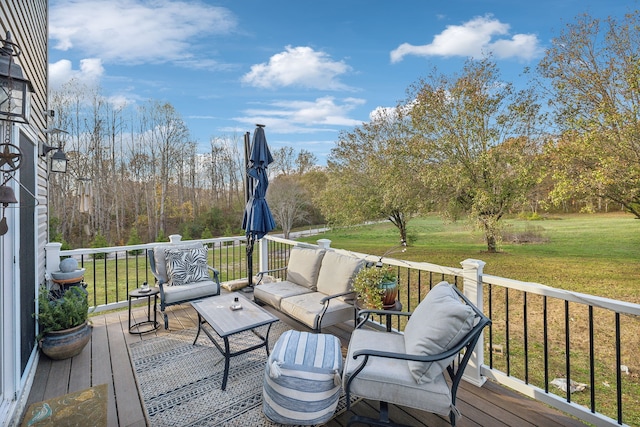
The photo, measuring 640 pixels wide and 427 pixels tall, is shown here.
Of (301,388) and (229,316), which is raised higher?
(229,316)

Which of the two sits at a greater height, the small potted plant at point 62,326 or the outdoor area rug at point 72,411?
the small potted plant at point 62,326

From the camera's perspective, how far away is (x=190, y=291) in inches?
158

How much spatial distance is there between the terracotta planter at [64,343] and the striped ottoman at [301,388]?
7.44 feet

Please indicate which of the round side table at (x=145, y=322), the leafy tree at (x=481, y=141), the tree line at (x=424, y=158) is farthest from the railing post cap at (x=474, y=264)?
the leafy tree at (x=481, y=141)

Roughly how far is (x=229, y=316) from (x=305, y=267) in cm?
133

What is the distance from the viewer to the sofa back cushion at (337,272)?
343cm

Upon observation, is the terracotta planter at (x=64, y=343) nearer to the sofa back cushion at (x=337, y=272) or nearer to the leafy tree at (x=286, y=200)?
the sofa back cushion at (x=337, y=272)

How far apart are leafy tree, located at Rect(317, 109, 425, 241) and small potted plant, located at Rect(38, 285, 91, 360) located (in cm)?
934

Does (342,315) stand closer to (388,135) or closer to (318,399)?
(318,399)

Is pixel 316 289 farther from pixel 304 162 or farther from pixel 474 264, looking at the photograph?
pixel 304 162

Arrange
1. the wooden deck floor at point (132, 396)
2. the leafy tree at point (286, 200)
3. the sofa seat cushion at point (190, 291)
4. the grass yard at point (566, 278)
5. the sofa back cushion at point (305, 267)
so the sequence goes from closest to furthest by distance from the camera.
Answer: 1. the wooden deck floor at point (132, 396)
2. the sofa seat cushion at point (190, 291)
3. the sofa back cushion at point (305, 267)
4. the grass yard at point (566, 278)
5. the leafy tree at point (286, 200)

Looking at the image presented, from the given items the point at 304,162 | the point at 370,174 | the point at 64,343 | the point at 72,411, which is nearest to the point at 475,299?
the point at 72,411

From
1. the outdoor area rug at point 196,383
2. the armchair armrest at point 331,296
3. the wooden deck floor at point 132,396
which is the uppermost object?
the armchair armrest at point 331,296

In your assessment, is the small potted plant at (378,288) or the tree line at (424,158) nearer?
the small potted plant at (378,288)
